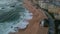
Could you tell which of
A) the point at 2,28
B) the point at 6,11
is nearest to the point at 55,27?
the point at 2,28

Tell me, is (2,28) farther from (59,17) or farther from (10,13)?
(59,17)

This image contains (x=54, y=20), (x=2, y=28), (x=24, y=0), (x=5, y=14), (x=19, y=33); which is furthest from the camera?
(x=24, y=0)

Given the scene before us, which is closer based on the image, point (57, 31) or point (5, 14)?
point (57, 31)

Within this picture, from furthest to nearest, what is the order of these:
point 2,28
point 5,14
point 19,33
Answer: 1. point 5,14
2. point 2,28
3. point 19,33

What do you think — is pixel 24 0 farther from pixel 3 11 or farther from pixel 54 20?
pixel 54 20

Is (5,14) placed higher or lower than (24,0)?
lower

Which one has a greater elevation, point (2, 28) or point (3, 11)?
point (3, 11)

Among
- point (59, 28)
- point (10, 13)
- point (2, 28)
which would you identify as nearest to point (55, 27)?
point (59, 28)

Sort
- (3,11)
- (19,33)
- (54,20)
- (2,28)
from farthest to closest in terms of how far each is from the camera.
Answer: (3,11)
(2,28)
(19,33)
(54,20)

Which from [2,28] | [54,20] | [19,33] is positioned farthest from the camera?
[2,28]
